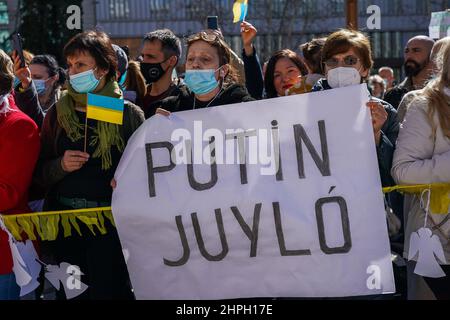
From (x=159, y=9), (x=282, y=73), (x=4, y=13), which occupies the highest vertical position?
(x=159, y=9)

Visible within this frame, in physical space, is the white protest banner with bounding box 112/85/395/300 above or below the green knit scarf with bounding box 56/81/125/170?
below

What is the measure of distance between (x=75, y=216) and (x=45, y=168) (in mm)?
293

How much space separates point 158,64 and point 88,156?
5.17 feet

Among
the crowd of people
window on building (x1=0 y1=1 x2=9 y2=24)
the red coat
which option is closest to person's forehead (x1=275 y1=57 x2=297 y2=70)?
the crowd of people

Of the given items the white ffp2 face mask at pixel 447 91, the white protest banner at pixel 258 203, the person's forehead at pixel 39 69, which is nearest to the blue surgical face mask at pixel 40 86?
the person's forehead at pixel 39 69

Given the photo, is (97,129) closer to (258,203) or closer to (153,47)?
(258,203)

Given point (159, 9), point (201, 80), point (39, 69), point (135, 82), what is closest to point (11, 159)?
point (201, 80)

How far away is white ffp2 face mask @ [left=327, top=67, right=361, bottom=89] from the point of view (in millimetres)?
3971

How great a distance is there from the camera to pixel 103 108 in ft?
13.3

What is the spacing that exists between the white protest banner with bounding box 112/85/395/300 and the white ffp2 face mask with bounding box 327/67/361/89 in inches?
4.3

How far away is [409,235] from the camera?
3857 millimetres

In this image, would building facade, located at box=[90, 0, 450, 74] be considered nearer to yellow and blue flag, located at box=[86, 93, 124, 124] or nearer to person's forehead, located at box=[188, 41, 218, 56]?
person's forehead, located at box=[188, 41, 218, 56]

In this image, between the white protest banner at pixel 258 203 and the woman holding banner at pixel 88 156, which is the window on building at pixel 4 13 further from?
the white protest banner at pixel 258 203

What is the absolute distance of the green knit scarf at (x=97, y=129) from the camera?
4.10 metres
